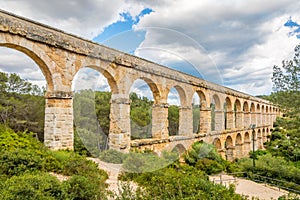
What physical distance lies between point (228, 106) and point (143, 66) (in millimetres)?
12612

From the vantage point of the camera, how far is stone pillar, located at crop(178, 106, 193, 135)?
13.4 metres

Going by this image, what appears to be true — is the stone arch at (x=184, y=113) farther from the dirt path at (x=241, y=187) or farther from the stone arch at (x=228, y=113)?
the stone arch at (x=228, y=113)

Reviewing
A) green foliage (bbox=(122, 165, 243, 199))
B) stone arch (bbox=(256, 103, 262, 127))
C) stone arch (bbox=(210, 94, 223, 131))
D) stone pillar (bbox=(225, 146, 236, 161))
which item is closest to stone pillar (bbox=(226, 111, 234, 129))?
stone pillar (bbox=(225, 146, 236, 161))

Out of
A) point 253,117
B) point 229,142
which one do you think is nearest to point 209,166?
point 229,142

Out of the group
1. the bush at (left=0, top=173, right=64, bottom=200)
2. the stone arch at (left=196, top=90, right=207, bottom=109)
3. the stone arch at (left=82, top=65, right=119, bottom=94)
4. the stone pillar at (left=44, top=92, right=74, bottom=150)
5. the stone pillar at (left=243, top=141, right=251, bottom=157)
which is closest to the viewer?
the bush at (left=0, top=173, right=64, bottom=200)

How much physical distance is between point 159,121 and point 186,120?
270cm

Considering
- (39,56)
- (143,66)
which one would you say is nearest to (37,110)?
(143,66)

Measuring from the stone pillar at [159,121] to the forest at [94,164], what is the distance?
3.39 ft

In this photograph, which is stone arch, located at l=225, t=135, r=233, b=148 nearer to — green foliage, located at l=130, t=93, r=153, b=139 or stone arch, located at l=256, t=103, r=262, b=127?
green foliage, located at l=130, t=93, r=153, b=139

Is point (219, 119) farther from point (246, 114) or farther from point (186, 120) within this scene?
point (246, 114)

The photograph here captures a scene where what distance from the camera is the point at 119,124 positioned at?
9.47m

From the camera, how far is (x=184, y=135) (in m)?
13.1

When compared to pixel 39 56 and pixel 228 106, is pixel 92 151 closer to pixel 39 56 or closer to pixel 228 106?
pixel 39 56

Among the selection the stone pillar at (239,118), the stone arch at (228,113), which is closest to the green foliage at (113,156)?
the stone arch at (228,113)
